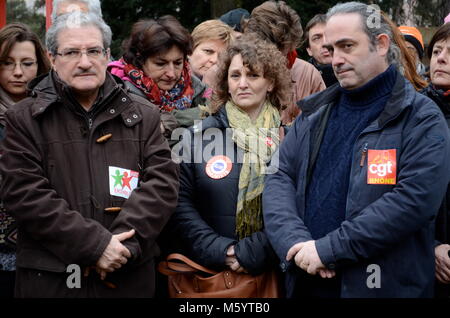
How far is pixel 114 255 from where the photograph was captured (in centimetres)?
322

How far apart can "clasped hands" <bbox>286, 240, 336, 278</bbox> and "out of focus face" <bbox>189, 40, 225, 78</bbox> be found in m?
2.34

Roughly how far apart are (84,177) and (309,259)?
1252 millimetres

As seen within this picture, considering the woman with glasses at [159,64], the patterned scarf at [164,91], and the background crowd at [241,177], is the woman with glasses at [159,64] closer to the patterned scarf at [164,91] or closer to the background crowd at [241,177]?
the patterned scarf at [164,91]

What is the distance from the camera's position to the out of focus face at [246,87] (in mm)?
4035

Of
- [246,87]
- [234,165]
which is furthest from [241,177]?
[246,87]


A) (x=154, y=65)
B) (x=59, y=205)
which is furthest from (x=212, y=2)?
(x=59, y=205)

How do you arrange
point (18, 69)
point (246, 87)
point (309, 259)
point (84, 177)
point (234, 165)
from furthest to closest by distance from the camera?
1. point (18, 69)
2. point (246, 87)
3. point (234, 165)
4. point (84, 177)
5. point (309, 259)

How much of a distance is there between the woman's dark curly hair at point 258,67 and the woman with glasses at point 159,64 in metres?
0.21

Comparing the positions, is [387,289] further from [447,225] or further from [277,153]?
Answer: [277,153]

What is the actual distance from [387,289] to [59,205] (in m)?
1.70

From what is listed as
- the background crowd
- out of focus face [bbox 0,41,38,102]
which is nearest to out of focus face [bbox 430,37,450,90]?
the background crowd

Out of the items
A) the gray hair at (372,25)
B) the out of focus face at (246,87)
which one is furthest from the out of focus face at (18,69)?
the gray hair at (372,25)

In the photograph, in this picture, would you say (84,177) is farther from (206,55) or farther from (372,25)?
(206,55)

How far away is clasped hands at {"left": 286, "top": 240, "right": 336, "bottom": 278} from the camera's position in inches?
125
